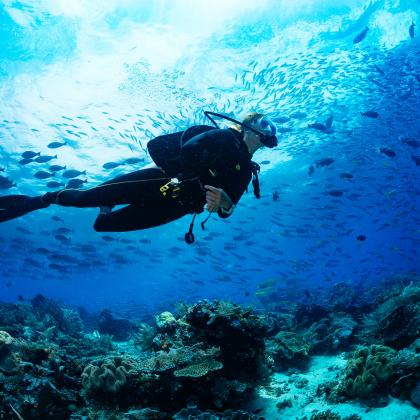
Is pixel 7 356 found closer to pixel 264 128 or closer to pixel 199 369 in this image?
pixel 199 369

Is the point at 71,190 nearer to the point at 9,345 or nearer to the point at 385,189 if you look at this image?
the point at 9,345

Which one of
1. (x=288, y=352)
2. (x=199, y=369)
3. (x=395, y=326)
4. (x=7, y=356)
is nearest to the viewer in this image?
(x=199, y=369)

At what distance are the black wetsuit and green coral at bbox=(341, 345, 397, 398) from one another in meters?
3.27

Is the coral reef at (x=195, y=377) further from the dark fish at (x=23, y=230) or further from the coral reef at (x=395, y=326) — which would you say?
the dark fish at (x=23, y=230)

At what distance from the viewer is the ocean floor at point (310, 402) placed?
4.19 m

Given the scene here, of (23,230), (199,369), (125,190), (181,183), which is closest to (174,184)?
(181,183)

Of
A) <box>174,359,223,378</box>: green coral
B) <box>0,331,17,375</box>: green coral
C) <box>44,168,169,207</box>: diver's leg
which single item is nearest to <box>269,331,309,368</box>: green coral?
<box>174,359,223,378</box>: green coral

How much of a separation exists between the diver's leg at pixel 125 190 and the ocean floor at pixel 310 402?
12.3ft

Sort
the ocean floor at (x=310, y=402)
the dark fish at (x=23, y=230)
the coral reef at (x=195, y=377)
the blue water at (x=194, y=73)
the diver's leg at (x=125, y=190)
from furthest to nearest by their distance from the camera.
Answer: the dark fish at (x=23, y=230)
the blue water at (x=194, y=73)
the diver's leg at (x=125, y=190)
the ocean floor at (x=310, y=402)
the coral reef at (x=195, y=377)

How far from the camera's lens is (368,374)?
472 centimetres

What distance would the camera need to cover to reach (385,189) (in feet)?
112

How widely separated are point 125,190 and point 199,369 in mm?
2742

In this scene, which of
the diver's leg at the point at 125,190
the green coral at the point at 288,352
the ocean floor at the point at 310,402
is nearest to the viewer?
the ocean floor at the point at 310,402

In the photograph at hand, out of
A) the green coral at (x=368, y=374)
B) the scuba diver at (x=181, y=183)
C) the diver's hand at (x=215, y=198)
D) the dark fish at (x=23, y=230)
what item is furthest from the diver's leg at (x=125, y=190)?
the dark fish at (x=23, y=230)
